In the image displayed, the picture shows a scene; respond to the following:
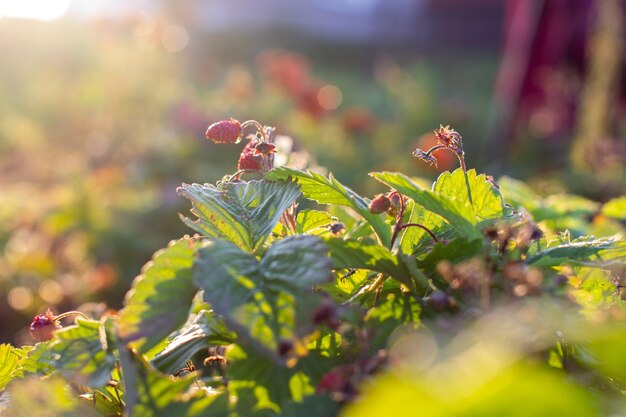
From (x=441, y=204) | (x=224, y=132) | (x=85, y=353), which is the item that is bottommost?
(x=85, y=353)

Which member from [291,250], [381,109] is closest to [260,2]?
[381,109]

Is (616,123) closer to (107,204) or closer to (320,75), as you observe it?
(107,204)

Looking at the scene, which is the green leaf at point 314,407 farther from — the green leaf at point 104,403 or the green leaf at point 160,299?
the green leaf at point 104,403

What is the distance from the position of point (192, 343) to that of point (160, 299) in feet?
0.46

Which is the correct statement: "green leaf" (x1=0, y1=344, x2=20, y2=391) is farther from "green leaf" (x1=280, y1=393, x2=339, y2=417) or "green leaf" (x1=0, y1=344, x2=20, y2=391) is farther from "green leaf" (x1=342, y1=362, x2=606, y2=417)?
"green leaf" (x1=342, y1=362, x2=606, y2=417)

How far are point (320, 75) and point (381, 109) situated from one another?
469cm

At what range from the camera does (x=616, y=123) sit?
6.29m

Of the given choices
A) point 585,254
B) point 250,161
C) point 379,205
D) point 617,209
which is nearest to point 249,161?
point 250,161

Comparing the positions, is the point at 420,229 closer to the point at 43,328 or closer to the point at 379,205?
the point at 379,205

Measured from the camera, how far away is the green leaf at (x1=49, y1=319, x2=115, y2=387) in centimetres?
88

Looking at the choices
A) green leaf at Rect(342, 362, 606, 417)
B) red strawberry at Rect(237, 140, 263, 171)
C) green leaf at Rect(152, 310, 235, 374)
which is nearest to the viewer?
green leaf at Rect(342, 362, 606, 417)

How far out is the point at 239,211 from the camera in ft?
3.48

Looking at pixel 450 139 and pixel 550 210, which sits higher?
pixel 450 139

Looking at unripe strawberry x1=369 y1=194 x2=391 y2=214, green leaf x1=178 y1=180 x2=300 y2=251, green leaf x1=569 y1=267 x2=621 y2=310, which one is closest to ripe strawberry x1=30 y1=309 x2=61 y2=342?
green leaf x1=178 y1=180 x2=300 y2=251
